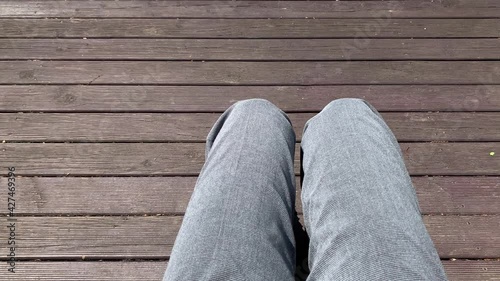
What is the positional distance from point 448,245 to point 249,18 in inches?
49.4

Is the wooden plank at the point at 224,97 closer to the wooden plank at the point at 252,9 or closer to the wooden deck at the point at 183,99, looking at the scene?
the wooden deck at the point at 183,99

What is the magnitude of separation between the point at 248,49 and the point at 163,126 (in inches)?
21.1

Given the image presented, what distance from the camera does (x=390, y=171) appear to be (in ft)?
2.92

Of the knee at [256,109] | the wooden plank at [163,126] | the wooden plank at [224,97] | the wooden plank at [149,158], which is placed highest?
the knee at [256,109]

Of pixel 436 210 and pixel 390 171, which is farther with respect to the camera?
pixel 436 210

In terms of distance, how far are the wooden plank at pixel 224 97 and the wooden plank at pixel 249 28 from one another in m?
0.31

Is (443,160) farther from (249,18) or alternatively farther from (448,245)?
(249,18)

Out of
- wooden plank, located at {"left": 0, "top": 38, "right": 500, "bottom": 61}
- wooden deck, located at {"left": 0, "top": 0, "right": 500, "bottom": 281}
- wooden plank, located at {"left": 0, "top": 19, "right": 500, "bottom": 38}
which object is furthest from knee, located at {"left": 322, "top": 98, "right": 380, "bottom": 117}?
wooden plank, located at {"left": 0, "top": 19, "right": 500, "bottom": 38}

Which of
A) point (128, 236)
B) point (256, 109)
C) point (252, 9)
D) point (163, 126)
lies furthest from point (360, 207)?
point (252, 9)

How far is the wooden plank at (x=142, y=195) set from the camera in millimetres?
1414

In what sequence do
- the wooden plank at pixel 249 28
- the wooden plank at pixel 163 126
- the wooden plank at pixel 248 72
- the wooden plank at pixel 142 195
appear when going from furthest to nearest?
the wooden plank at pixel 249 28, the wooden plank at pixel 248 72, the wooden plank at pixel 163 126, the wooden plank at pixel 142 195

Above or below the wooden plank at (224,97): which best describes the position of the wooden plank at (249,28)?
above

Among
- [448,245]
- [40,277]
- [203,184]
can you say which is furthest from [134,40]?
[448,245]

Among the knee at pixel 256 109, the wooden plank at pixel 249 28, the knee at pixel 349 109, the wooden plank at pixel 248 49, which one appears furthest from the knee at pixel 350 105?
the wooden plank at pixel 249 28
